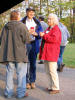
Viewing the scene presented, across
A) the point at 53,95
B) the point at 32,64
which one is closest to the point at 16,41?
the point at 32,64

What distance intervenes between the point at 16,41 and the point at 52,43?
2.82 ft

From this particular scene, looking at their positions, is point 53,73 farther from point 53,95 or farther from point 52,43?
point 52,43

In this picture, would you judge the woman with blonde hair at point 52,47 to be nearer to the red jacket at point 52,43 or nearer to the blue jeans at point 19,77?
the red jacket at point 52,43

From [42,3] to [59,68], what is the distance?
44.2 meters

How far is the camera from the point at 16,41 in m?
5.43

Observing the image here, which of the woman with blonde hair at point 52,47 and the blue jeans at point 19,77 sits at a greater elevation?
the woman with blonde hair at point 52,47

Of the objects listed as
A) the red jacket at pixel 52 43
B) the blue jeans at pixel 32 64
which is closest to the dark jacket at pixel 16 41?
the red jacket at pixel 52 43

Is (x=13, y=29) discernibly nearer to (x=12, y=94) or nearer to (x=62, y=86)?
(x=12, y=94)

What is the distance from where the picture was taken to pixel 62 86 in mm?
6719

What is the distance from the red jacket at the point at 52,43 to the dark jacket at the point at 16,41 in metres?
0.53

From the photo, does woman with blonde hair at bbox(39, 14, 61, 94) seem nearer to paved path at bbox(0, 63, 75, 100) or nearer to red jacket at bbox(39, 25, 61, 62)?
red jacket at bbox(39, 25, 61, 62)

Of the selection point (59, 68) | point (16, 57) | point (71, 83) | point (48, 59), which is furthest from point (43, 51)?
point (59, 68)

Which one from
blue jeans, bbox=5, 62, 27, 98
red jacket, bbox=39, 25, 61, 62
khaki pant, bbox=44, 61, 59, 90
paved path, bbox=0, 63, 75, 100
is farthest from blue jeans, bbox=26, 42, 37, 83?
blue jeans, bbox=5, 62, 27, 98

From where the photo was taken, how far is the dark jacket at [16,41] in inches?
Answer: 213
